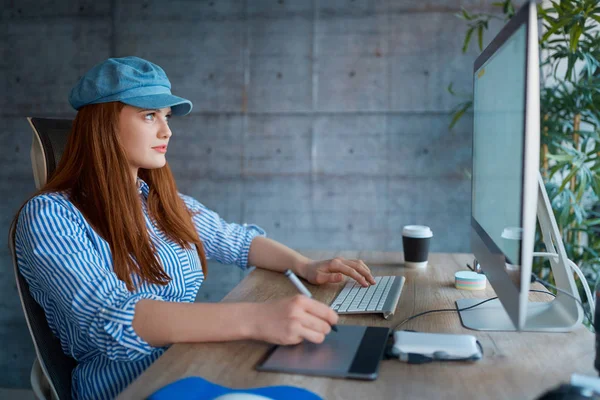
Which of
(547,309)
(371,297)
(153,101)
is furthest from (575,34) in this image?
(153,101)

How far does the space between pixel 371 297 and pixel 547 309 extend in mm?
367

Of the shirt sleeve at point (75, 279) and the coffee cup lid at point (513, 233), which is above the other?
the coffee cup lid at point (513, 233)

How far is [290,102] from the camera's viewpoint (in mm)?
2941

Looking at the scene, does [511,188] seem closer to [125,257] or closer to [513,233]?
[513,233]

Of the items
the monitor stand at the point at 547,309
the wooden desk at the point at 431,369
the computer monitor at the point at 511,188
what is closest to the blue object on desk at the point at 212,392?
the wooden desk at the point at 431,369

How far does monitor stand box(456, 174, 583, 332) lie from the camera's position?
3.42ft

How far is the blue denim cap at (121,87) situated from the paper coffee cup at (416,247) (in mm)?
788

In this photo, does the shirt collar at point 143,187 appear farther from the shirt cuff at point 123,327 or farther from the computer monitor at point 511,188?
the computer monitor at point 511,188

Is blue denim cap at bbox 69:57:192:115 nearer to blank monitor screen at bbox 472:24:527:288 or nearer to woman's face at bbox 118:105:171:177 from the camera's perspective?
woman's face at bbox 118:105:171:177

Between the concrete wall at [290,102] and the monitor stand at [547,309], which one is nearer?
the monitor stand at [547,309]

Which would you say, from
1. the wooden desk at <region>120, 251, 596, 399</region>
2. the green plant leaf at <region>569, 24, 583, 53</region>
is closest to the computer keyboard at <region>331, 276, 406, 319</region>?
the wooden desk at <region>120, 251, 596, 399</region>

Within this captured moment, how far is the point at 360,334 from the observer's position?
0.99 meters

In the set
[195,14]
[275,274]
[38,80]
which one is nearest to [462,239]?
[275,274]

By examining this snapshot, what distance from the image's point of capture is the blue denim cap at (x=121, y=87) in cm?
125
